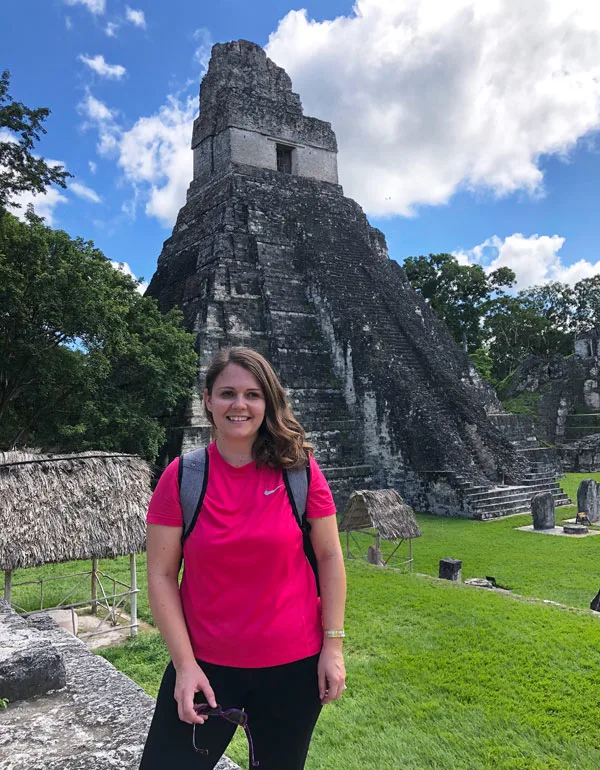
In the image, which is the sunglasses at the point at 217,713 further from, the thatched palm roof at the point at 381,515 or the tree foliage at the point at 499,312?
the tree foliage at the point at 499,312

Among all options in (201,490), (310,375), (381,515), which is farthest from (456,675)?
(310,375)

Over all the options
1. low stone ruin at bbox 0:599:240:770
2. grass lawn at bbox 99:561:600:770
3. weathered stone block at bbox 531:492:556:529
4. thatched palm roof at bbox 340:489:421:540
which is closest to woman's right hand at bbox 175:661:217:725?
low stone ruin at bbox 0:599:240:770

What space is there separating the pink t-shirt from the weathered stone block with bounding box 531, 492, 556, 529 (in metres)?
11.4

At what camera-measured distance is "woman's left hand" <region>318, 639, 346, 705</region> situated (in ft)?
5.66

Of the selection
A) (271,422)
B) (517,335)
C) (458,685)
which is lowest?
(458,685)

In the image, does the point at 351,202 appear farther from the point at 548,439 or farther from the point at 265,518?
the point at 265,518

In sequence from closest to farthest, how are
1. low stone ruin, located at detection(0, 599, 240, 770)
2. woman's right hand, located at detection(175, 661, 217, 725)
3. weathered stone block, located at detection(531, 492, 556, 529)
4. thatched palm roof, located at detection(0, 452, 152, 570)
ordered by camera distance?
woman's right hand, located at detection(175, 661, 217, 725) → low stone ruin, located at detection(0, 599, 240, 770) → thatched palm roof, located at detection(0, 452, 152, 570) → weathered stone block, located at detection(531, 492, 556, 529)

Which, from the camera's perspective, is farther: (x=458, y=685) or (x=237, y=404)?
(x=458, y=685)

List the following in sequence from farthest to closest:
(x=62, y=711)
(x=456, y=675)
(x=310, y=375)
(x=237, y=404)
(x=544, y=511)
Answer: (x=310, y=375) < (x=544, y=511) < (x=456, y=675) < (x=62, y=711) < (x=237, y=404)

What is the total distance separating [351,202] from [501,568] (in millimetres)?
15311

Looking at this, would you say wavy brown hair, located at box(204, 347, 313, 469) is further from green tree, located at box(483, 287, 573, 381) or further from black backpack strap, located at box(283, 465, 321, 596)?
green tree, located at box(483, 287, 573, 381)

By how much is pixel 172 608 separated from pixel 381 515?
7269 mm

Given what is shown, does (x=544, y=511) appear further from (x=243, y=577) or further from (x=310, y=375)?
(x=243, y=577)

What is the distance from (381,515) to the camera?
8719mm
